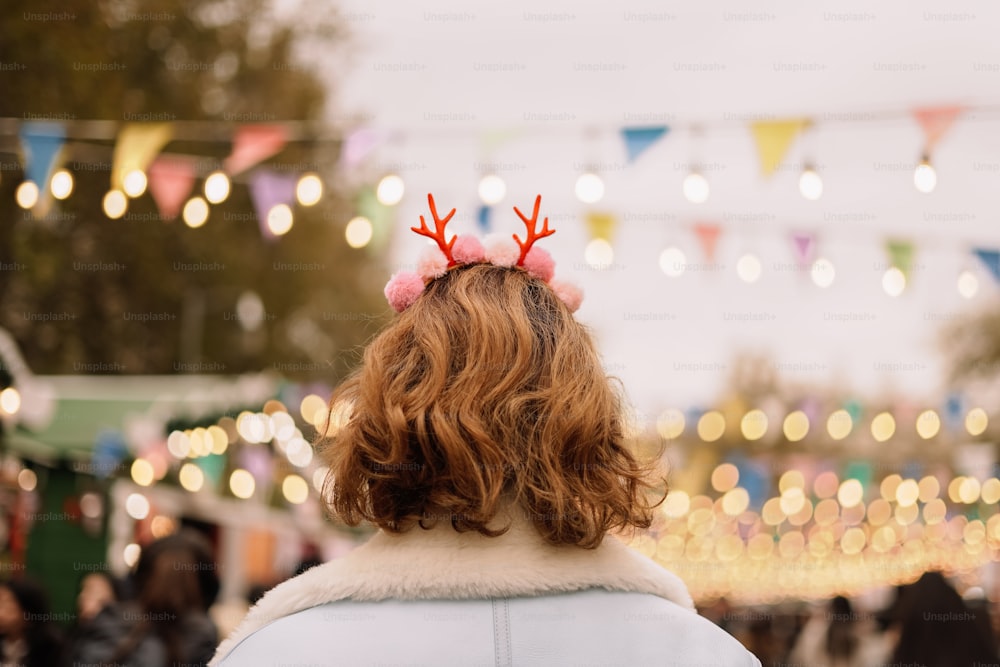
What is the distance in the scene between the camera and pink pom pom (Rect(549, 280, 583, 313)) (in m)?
A: 1.69

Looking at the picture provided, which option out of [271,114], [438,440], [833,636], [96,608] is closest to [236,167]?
[96,608]

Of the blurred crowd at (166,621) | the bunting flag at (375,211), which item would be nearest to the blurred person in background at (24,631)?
the blurred crowd at (166,621)

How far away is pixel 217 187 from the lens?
6879 millimetres

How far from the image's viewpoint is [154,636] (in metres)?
4.27

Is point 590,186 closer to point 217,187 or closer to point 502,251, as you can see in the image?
point 217,187

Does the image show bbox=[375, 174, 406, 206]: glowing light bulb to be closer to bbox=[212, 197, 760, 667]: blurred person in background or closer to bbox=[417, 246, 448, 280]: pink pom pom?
bbox=[417, 246, 448, 280]: pink pom pom

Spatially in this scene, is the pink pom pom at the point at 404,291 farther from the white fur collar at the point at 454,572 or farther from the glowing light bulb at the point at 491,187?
the glowing light bulb at the point at 491,187

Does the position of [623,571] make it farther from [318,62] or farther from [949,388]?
[949,388]

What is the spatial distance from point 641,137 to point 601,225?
1.34 metres

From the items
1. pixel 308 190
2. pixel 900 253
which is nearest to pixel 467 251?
pixel 308 190

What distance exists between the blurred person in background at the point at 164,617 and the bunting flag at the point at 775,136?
3.52 meters

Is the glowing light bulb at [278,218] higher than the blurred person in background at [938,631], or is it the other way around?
the glowing light bulb at [278,218]

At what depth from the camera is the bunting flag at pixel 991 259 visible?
7227mm

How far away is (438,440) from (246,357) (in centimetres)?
2078
